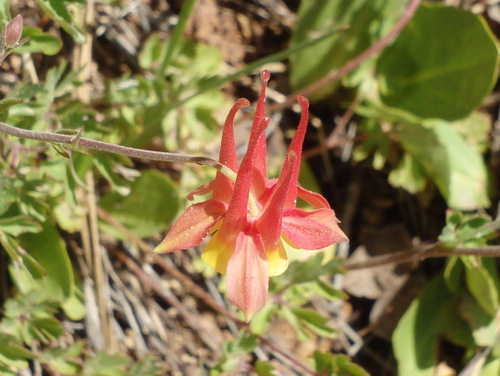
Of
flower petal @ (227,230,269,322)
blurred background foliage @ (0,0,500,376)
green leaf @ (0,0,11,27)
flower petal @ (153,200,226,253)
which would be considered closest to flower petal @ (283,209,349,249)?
flower petal @ (227,230,269,322)

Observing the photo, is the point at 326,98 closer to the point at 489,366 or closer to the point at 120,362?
the point at 489,366

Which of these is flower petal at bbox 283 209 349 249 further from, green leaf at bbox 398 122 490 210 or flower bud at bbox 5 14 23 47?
green leaf at bbox 398 122 490 210

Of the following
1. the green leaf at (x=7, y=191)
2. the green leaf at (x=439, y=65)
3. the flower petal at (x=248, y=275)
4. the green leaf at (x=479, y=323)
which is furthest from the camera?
the green leaf at (x=439, y=65)

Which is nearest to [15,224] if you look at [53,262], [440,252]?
[53,262]

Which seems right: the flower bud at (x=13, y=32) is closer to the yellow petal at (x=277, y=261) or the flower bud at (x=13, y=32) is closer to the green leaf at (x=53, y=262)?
the yellow petal at (x=277, y=261)

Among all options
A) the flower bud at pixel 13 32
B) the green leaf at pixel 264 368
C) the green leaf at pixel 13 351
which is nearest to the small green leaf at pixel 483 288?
the green leaf at pixel 264 368
